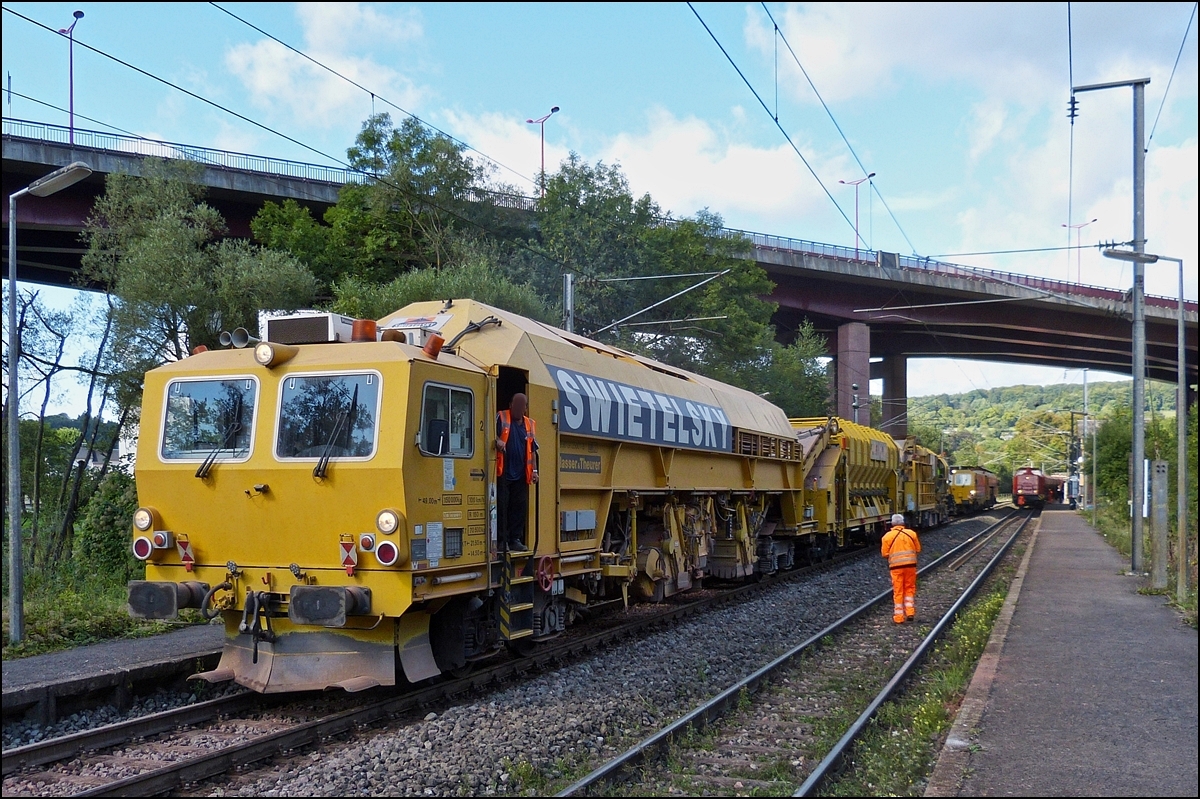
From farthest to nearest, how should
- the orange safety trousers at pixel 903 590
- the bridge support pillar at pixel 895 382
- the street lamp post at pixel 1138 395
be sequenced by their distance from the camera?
the bridge support pillar at pixel 895 382 → the street lamp post at pixel 1138 395 → the orange safety trousers at pixel 903 590

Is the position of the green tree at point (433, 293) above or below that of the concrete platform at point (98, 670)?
above

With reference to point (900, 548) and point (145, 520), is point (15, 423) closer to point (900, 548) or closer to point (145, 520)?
point (145, 520)

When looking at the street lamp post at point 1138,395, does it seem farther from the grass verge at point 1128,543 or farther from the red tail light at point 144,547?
the red tail light at point 144,547

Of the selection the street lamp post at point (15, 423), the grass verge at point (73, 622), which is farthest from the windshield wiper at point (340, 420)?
the street lamp post at point (15, 423)

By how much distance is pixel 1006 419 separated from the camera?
506ft

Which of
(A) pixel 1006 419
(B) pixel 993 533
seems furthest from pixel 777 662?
(A) pixel 1006 419

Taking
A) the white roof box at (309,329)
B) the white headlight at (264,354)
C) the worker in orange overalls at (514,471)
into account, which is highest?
the white roof box at (309,329)

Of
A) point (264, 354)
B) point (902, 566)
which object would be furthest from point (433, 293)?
point (264, 354)

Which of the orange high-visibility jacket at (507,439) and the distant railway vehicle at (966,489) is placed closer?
the orange high-visibility jacket at (507,439)

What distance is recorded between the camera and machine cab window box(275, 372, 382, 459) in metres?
8.03

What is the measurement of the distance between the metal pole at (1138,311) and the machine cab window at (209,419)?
51.5ft

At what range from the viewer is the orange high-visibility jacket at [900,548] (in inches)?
535

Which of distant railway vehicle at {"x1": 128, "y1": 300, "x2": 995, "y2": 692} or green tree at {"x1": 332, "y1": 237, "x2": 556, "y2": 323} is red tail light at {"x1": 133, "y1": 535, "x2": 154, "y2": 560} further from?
green tree at {"x1": 332, "y1": 237, "x2": 556, "y2": 323}

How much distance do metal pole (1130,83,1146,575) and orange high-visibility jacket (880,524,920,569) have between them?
7609mm
